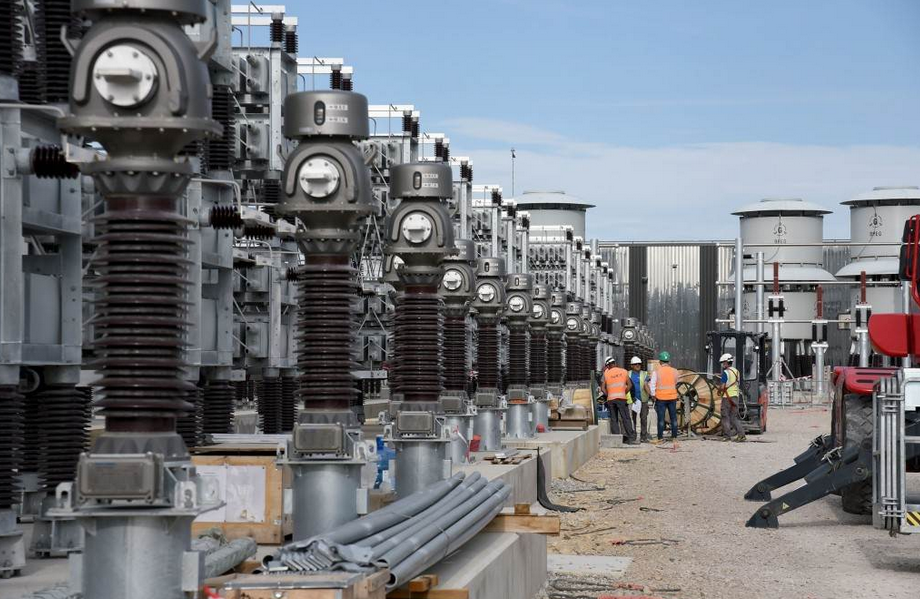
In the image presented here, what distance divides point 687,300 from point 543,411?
7140cm

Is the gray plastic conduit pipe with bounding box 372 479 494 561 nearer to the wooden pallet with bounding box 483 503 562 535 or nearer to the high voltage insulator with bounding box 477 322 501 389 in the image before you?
the wooden pallet with bounding box 483 503 562 535

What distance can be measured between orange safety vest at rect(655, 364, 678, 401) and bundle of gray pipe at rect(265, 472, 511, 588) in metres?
20.4

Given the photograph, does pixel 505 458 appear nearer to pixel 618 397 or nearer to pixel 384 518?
pixel 384 518

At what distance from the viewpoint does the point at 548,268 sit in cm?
5781

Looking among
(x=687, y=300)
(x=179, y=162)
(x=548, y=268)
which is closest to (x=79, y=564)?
(x=179, y=162)

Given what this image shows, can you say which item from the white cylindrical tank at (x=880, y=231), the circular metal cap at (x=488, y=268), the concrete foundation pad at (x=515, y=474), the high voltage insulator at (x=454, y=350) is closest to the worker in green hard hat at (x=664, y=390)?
the circular metal cap at (x=488, y=268)

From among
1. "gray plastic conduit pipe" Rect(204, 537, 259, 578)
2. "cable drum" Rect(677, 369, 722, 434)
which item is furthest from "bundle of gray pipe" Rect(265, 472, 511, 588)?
"cable drum" Rect(677, 369, 722, 434)

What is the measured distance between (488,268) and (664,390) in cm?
966

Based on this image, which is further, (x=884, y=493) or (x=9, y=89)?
(x=884, y=493)

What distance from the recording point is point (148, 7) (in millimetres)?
7461

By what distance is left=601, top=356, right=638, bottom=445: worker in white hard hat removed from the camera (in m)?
34.2

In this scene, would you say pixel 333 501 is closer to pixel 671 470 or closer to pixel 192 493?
pixel 192 493

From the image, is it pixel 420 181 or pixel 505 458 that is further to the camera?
pixel 505 458

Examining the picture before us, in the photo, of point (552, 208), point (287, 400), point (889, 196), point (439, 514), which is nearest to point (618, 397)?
point (287, 400)
